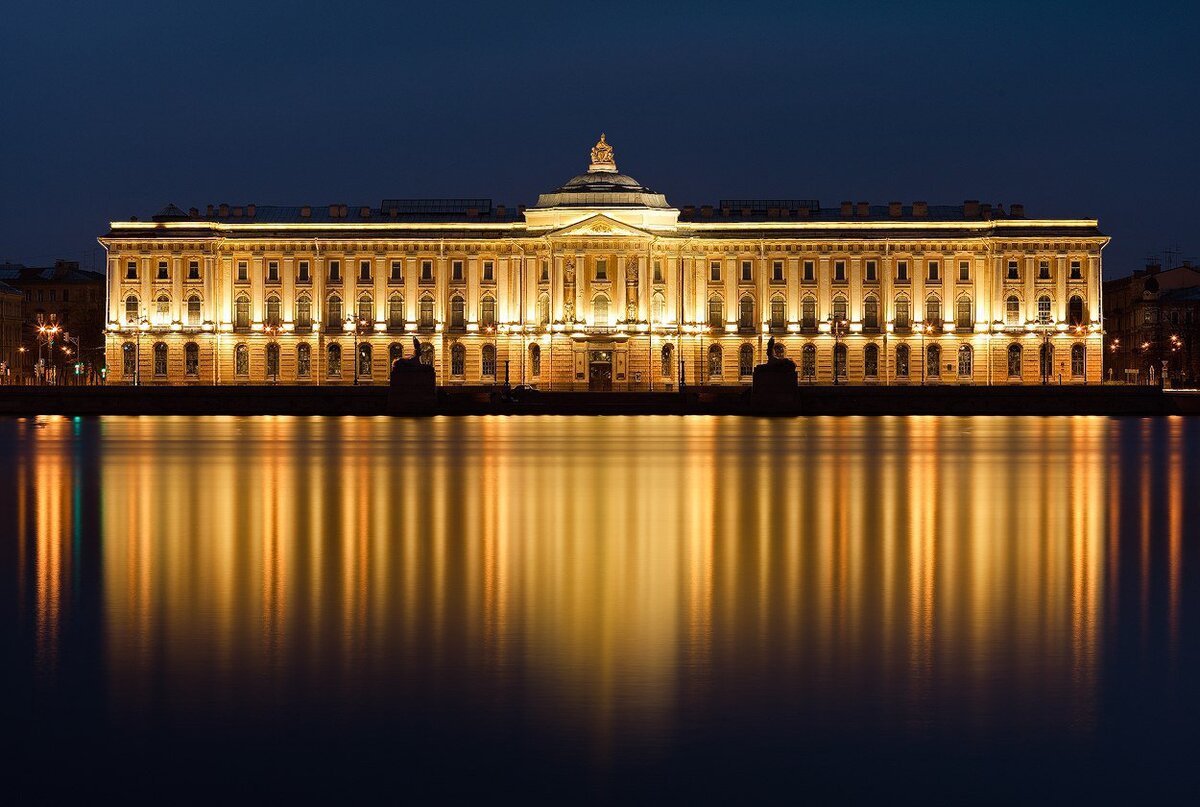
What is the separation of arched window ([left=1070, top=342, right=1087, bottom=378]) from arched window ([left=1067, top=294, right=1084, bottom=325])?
1.55 meters

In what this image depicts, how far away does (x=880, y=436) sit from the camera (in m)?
54.3

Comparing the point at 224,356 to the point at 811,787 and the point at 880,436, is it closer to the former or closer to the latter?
the point at 880,436

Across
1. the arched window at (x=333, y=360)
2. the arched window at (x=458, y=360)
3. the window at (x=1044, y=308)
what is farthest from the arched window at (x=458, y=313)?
the window at (x=1044, y=308)

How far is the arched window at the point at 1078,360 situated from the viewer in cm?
11175

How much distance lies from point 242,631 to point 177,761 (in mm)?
4117

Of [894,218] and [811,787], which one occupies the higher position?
[894,218]

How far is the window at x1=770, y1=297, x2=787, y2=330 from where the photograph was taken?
371 feet

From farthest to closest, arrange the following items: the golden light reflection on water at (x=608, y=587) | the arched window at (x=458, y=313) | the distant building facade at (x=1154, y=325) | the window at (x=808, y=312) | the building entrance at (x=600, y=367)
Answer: the distant building facade at (x=1154, y=325), the window at (x=808, y=312), the arched window at (x=458, y=313), the building entrance at (x=600, y=367), the golden light reflection on water at (x=608, y=587)

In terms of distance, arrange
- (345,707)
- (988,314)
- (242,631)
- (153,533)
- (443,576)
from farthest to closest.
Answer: (988,314) → (153,533) → (443,576) → (242,631) → (345,707)

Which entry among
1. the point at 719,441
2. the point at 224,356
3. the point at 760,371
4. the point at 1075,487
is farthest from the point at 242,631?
the point at 224,356

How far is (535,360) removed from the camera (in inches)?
4444

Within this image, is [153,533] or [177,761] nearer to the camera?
[177,761]

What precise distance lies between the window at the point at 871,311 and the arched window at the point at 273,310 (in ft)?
124

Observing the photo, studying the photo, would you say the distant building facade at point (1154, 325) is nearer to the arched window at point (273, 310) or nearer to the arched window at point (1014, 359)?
the arched window at point (1014, 359)
